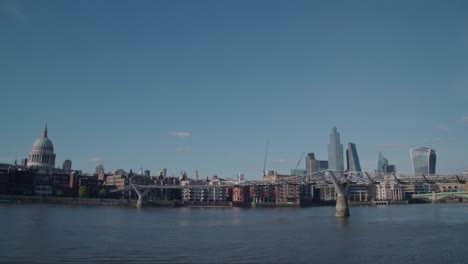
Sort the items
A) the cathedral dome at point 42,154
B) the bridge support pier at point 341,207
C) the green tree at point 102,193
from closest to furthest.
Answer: the bridge support pier at point 341,207, the green tree at point 102,193, the cathedral dome at point 42,154

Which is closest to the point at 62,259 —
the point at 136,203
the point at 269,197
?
the point at 136,203

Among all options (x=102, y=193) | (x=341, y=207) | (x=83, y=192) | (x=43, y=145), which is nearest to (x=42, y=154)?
(x=43, y=145)

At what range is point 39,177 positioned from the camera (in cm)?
14125

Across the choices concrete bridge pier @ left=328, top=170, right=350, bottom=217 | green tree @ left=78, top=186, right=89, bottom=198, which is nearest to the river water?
concrete bridge pier @ left=328, top=170, right=350, bottom=217

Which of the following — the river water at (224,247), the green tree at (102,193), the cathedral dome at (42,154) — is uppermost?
the cathedral dome at (42,154)

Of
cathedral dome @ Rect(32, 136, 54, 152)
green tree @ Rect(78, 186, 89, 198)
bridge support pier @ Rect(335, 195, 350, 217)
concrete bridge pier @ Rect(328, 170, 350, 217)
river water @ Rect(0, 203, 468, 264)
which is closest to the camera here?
river water @ Rect(0, 203, 468, 264)

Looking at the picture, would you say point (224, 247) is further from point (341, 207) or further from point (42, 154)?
point (42, 154)

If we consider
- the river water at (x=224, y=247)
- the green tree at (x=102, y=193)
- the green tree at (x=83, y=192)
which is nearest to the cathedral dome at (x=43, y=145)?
the green tree at (x=102, y=193)

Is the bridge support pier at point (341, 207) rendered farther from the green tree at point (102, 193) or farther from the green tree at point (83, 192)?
the green tree at point (102, 193)

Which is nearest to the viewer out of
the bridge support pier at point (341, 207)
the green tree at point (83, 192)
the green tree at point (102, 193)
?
the bridge support pier at point (341, 207)

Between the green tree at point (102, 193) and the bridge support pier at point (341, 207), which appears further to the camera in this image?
the green tree at point (102, 193)

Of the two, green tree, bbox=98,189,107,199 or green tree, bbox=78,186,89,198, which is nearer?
green tree, bbox=78,186,89,198

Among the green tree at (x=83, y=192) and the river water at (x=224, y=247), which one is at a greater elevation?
the green tree at (x=83, y=192)

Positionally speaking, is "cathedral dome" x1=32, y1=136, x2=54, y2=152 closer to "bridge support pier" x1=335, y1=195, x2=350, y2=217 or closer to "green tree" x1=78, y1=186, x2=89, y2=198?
"green tree" x1=78, y1=186, x2=89, y2=198
